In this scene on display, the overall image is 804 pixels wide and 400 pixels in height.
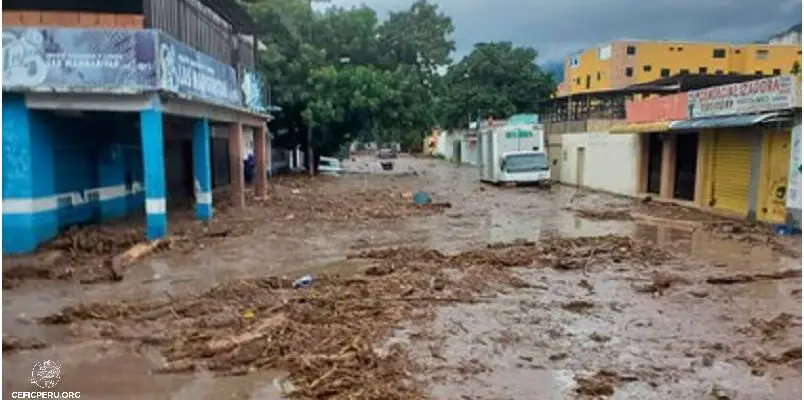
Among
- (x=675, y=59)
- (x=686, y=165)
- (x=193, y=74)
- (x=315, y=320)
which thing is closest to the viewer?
(x=315, y=320)

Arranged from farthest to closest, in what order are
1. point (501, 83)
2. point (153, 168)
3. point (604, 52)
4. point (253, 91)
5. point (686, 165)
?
1. point (604, 52)
2. point (501, 83)
3. point (686, 165)
4. point (253, 91)
5. point (153, 168)

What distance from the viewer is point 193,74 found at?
50.5 feet

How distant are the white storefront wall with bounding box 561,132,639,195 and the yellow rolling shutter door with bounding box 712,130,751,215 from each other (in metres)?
6.10

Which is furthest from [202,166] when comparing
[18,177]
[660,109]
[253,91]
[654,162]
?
[654,162]

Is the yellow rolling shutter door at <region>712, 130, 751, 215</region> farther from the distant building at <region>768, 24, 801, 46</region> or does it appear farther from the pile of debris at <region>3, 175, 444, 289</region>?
the distant building at <region>768, 24, 801, 46</region>

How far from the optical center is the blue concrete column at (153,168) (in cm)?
1352

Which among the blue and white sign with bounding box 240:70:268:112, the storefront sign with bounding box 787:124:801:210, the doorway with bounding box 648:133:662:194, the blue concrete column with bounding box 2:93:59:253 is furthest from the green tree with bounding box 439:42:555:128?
the blue concrete column with bounding box 2:93:59:253

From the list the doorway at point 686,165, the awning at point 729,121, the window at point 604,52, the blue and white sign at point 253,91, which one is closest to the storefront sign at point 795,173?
the awning at point 729,121

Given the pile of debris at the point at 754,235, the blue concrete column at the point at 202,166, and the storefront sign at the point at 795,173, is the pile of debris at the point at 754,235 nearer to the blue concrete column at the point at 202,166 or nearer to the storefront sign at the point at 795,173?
Answer: the storefront sign at the point at 795,173

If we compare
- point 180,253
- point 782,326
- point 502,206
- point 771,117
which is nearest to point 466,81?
point 502,206

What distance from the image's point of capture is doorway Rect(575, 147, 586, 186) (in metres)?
33.8

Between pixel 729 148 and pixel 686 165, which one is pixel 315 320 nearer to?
pixel 729 148

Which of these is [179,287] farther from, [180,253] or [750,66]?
[750,66]

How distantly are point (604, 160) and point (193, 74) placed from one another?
68.5ft
